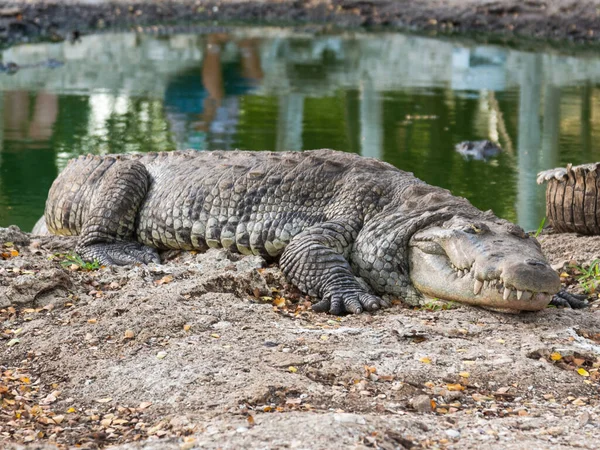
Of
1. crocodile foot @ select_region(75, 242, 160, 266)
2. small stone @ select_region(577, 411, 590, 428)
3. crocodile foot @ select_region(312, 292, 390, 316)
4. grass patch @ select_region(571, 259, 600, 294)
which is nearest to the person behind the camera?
small stone @ select_region(577, 411, 590, 428)

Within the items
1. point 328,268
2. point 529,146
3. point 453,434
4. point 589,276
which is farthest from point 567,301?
point 529,146

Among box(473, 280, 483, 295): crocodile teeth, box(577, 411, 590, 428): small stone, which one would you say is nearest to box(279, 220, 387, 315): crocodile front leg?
box(473, 280, 483, 295): crocodile teeth

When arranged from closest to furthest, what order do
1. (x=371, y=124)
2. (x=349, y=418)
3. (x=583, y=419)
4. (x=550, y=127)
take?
(x=349, y=418) < (x=583, y=419) < (x=371, y=124) < (x=550, y=127)

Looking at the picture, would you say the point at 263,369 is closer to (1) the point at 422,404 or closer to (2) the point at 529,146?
(1) the point at 422,404

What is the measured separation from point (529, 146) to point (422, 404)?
9.14 meters

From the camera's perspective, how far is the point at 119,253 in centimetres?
648

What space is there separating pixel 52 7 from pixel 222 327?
25072 mm

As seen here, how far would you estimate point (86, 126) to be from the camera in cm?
1307

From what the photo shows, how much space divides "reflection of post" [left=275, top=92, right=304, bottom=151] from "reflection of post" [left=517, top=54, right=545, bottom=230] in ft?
9.69

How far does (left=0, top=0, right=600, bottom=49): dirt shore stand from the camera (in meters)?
25.5

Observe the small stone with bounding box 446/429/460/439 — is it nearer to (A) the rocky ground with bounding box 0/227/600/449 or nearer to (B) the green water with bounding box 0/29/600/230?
(A) the rocky ground with bounding box 0/227/600/449

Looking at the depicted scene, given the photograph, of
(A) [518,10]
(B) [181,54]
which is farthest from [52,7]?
(A) [518,10]

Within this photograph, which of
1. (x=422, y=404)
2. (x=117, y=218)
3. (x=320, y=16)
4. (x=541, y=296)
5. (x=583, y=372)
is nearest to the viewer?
(x=422, y=404)


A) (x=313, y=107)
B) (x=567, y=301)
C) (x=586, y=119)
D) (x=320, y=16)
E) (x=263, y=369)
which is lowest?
(x=567, y=301)
